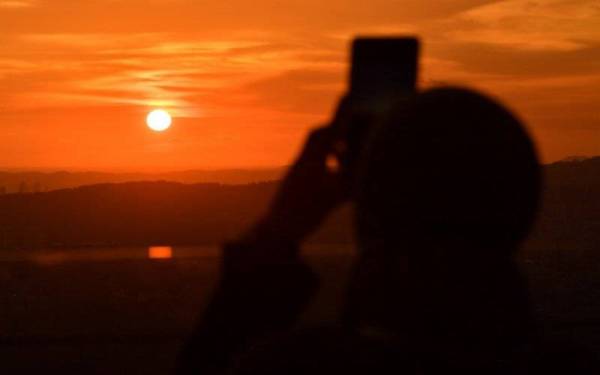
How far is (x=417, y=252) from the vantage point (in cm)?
176

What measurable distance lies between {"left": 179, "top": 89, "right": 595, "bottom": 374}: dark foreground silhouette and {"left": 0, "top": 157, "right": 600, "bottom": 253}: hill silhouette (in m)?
24.9

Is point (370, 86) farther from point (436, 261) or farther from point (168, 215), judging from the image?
point (168, 215)

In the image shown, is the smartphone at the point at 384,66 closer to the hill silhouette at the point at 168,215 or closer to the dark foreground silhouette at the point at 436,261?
the dark foreground silhouette at the point at 436,261

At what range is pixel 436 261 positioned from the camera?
1.75 meters

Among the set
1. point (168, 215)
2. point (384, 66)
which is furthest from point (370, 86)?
point (168, 215)

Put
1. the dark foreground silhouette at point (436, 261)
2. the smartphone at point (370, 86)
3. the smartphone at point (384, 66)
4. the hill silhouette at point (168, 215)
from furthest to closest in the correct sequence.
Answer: the hill silhouette at point (168, 215) → the smartphone at point (384, 66) → the smartphone at point (370, 86) → the dark foreground silhouette at point (436, 261)

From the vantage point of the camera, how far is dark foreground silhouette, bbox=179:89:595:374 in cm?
170

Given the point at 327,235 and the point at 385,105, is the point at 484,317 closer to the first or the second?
the point at 385,105

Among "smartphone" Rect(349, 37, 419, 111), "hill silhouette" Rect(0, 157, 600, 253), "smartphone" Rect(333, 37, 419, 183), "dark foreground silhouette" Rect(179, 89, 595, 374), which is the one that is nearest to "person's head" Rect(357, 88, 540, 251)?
"dark foreground silhouette" Rect(179, 89, 595, 374)

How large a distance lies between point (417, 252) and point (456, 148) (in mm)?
162

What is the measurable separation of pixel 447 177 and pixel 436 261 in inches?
4.9

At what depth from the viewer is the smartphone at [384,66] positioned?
2110 millimetres

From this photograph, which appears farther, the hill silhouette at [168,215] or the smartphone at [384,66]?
the hill silhouette at [168,215]

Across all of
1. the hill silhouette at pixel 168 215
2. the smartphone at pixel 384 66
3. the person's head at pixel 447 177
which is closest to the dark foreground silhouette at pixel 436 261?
the person's head at pixel 447 177
